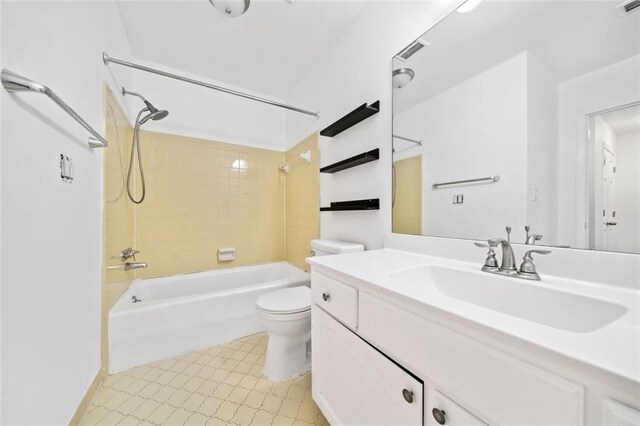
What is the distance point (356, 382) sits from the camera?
84 centimetres

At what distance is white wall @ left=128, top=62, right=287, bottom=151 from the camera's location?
86.3 inches

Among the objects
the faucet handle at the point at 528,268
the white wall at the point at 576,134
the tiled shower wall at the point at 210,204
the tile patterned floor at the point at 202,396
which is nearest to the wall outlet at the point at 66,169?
the tiled shower wall at the point at 210,204

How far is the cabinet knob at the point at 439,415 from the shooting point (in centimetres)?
56

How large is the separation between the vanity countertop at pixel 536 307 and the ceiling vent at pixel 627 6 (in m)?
0.80

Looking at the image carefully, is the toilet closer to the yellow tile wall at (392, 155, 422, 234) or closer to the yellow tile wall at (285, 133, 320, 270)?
the yellow tile wall at (392, 155, 422, 234)

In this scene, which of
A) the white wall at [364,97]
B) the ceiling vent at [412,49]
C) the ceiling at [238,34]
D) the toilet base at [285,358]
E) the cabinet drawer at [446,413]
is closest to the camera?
the cabinet drawer at [446,413]

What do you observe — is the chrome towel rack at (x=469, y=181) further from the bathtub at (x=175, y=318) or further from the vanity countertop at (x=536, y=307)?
the bathtub at (x=175, y=318)

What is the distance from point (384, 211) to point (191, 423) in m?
1.49

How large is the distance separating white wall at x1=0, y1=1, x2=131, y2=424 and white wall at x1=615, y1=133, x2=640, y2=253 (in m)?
1.75

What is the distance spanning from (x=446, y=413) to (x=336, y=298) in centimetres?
47

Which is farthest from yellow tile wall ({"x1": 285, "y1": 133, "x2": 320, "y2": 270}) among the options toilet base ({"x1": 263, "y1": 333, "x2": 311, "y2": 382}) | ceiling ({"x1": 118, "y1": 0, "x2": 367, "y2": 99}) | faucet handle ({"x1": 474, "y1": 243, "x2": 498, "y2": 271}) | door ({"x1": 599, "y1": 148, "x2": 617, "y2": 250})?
door ({"x1": 599, "y1": 148, "x2": 617, "y2": 250})

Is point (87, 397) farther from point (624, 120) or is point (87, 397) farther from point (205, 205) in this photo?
point (624, 120)

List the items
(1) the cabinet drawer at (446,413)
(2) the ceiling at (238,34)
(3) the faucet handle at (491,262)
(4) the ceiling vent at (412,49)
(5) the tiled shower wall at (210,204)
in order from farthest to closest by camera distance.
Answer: (5) the tiled shower wall at (210,204)
(2) the ceiling at (238,34)
(4) the ceiling vent at (412,49)
(3) the faucet handle at (491,262)
(1) the cabinet drawer at (446,413)

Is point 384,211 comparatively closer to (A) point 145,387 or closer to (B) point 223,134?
(A) point 145,387
